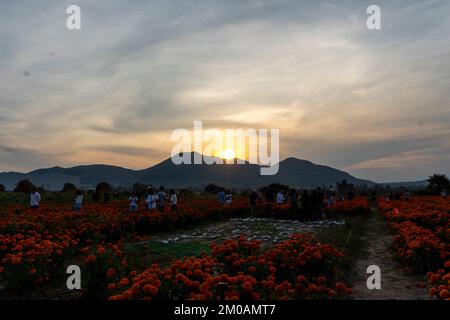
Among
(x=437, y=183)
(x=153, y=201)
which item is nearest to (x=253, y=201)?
(x=153, y=201)

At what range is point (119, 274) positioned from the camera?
6574mm

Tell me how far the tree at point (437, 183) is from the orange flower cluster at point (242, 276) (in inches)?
1657

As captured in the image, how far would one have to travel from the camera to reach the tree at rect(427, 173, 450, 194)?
44.2 m

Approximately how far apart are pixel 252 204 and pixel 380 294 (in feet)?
51.3

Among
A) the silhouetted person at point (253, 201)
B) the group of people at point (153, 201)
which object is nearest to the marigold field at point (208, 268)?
the group of people at point (153, 201)

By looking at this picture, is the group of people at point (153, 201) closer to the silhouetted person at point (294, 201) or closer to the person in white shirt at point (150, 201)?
the person in white shirt at point (150, 201)

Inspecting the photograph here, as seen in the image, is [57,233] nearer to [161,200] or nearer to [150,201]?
[150,201]

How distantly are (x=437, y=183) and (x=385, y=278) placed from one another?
42.7 meters

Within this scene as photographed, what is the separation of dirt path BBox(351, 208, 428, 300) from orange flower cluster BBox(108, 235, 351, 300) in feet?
2.58

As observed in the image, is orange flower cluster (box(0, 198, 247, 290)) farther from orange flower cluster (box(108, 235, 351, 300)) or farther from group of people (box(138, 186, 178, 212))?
orange flower cluster (box(108, 235, 351, 300))

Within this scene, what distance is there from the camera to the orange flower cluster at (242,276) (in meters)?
4.76

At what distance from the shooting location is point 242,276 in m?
5.01
